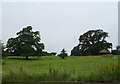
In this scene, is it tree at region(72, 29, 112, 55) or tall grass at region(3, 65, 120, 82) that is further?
tree at region(72, 29, 112, 55)

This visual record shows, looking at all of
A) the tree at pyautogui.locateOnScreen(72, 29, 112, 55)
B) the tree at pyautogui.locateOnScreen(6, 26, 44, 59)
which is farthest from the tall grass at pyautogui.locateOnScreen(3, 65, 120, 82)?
the tree at pyautogui.locateOnScreen(72, 29, 112, 55)

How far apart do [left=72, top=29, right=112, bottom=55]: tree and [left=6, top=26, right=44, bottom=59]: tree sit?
24.7 meters

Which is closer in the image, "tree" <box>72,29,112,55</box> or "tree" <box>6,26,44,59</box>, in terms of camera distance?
"tree" <box>6,26,44,59</box>

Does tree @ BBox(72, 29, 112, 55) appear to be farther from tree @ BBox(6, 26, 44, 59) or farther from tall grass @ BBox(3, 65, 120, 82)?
tall grass @ BBox(3, 65, 120, 82)

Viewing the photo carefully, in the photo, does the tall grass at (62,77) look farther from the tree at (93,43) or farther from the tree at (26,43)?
the tree at (93,43)

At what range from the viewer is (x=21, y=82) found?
5352 millimetres

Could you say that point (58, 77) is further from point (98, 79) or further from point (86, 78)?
point (98, 79)

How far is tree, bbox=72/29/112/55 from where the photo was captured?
4947cm

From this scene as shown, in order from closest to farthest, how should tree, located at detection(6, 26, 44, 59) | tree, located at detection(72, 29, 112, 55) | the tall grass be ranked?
1. the tall grass
2. tree, located at detection(6, 26, 44, 59)
3. tree, located at detection(72, 29, 112, 55)

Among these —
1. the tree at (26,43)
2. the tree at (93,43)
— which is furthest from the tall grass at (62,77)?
the tree at (93,43)

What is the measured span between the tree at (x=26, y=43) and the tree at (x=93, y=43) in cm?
2471

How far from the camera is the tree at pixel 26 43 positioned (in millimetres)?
26941

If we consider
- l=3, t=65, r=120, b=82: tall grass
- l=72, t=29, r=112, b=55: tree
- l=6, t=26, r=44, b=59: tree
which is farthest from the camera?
l=72, t=29, r=112, b=55: tree

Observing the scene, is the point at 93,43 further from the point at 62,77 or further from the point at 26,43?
the point at 62,77
